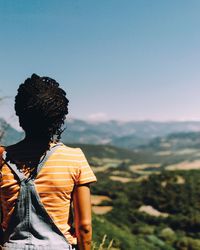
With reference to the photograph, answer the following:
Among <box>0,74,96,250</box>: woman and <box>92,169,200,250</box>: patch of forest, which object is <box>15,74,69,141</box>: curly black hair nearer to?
<box>0,74,96,250</box>: woman

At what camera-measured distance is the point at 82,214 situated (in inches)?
109

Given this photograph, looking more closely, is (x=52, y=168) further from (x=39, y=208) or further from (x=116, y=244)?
(x=116, y=244)

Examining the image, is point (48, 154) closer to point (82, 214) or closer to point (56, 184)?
point (56, 184)

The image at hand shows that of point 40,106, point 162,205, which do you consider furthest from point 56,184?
point 162,205

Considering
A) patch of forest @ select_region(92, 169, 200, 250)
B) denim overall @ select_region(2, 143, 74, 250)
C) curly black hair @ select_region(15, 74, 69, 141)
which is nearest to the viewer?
denim overall @ select_region(2, 143, 74, 250)

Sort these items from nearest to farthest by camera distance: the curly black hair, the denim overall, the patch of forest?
the denim overall, the curly black hair, the patch of forest

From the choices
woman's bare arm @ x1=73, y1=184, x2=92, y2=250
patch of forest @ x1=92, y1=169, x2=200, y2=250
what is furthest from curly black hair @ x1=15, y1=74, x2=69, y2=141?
patch of forest @ x1=92, y1=169, x2=200, y2=250

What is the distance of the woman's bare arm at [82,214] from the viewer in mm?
2766

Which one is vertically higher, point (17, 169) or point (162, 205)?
point (17, 169)

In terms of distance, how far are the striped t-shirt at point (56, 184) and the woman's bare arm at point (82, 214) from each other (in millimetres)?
41

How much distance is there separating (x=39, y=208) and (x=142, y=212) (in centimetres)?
5539

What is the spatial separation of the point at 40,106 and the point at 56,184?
0.49 metres

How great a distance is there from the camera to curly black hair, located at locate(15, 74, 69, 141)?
2.86 m

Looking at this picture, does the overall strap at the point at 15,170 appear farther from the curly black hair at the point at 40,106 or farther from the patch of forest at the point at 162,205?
the patch of forest at the point at 162,205
